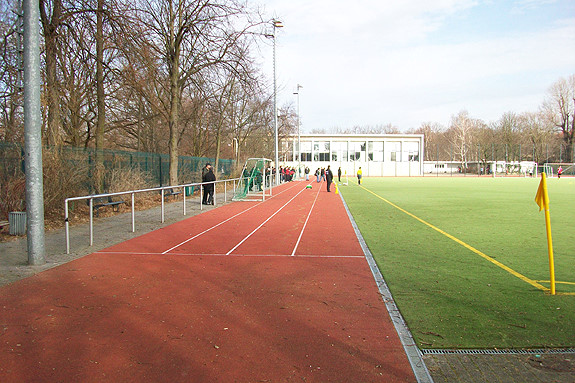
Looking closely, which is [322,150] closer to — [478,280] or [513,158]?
[513,158]

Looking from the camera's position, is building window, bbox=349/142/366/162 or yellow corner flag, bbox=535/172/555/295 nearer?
→ yellow corner flag, bbox=535/172/555/295

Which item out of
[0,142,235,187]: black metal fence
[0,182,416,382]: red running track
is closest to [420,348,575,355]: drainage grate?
[0,182,416,382]: red running track

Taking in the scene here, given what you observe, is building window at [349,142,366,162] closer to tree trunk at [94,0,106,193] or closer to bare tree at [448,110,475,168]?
bare tree at [448,110,475,168]

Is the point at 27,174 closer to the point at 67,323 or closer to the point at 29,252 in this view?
the point at 29,252

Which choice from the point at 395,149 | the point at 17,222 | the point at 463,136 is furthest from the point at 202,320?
the point at 463,136

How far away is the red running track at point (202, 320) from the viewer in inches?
143

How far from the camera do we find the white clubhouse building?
248 ft

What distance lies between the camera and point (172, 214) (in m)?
15.2

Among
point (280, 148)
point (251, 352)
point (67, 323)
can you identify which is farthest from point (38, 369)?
point (280, 148)

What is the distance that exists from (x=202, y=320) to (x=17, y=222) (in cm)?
780

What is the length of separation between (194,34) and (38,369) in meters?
18.0

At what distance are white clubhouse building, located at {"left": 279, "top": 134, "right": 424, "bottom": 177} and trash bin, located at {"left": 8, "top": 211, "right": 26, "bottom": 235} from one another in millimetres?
64726

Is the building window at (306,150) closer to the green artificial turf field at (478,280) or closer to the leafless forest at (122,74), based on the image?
the leafless forest at (122,74)

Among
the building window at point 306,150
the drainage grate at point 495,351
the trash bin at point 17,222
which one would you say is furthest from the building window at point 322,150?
the drainage grate at point 495,351
